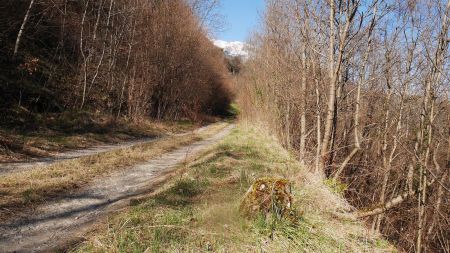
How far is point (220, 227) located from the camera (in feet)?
14.7

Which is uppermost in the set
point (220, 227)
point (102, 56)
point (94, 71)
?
point (102, 56)

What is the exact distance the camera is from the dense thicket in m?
15.7

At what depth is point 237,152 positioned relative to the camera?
11602 millimetres

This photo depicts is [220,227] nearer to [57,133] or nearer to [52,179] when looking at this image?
[52,179]

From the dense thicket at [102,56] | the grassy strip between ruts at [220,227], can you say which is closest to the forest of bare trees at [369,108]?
the grassy strip between ruts at [220,227]

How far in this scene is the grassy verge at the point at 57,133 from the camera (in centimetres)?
984

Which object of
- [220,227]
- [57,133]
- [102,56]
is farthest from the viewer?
[102,56]

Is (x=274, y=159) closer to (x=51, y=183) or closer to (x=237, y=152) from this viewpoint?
(x=237, y=152)

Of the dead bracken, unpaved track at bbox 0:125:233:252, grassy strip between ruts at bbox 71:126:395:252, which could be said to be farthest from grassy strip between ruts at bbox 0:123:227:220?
the dead bracken

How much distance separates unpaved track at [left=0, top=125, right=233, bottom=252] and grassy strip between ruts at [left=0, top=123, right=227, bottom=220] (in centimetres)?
28

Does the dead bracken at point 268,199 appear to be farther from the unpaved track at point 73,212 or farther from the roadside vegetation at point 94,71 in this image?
the roadside vegetation at point 94,71

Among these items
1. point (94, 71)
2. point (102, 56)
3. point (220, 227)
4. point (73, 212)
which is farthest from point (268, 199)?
point (94, 71)

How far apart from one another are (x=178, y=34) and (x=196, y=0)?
4575mm

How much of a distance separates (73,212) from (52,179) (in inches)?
70.2
